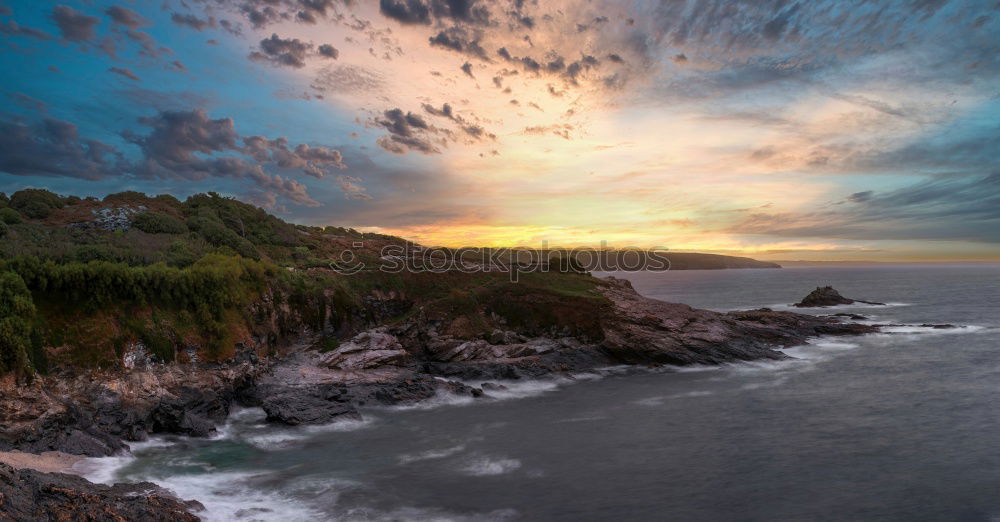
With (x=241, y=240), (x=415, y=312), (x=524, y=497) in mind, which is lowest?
(x=524, y=497)

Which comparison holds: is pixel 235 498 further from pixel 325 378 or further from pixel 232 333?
pixel 232 333

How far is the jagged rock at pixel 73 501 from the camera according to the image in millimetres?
10078

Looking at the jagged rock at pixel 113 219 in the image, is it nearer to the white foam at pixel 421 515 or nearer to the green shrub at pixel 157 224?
the green shrub at pixel 157 224

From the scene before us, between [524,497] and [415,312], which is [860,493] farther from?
[415,312]

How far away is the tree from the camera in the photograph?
1891cm

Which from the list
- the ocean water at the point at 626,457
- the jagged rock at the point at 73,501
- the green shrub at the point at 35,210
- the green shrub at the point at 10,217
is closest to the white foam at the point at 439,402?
the ocean water at the point at 626,457

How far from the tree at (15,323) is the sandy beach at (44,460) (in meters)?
4.27

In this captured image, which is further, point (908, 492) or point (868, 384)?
point (868, 384)

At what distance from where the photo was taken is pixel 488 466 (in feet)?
61.1

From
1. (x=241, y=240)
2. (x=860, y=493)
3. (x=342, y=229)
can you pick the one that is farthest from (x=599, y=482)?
(x=342, y=229)

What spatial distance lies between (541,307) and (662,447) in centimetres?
1885

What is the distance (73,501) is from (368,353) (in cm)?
1964

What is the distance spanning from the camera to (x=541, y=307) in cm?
3875

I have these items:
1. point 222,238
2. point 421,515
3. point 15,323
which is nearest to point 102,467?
point 15,323
